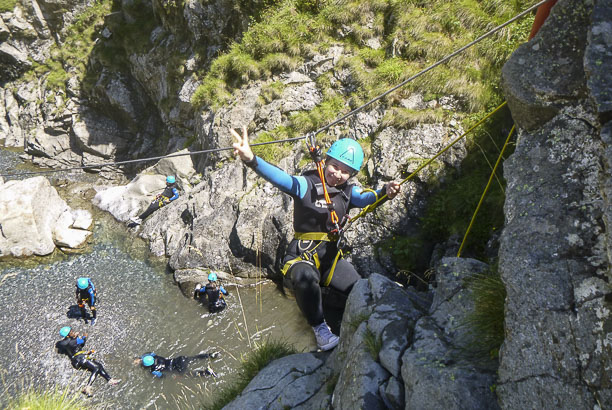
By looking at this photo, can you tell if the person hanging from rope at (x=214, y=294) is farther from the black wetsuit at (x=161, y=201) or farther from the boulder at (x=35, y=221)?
the boulder at (x=35, y=221)

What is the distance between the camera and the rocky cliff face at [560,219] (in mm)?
2062

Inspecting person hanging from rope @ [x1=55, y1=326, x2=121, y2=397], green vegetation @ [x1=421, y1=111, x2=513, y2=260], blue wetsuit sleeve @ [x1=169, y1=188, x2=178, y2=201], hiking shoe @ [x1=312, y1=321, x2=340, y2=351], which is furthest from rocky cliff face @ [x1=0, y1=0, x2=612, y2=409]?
blue wetsuit sleeve @ [x1=169, y1=188, x2=178, y2=201]

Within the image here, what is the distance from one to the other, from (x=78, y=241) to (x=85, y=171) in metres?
Answer: 8.31

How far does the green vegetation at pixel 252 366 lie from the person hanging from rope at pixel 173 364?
2.70 m

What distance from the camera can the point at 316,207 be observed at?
4.78m

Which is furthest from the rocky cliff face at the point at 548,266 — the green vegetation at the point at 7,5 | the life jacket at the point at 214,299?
the green vegetation at the point at 7,5

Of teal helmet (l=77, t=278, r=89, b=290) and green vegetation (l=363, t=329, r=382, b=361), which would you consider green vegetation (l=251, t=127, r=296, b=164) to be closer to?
teal helmet (l=77, t=278, r=89, b=290)

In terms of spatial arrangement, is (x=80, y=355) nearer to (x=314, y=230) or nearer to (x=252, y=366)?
(x=252, y=366)

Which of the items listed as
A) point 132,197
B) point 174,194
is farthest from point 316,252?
point 132,197

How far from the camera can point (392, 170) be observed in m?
8.39

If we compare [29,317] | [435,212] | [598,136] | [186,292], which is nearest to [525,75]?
[598,136]

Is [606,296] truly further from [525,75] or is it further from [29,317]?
[29,317]

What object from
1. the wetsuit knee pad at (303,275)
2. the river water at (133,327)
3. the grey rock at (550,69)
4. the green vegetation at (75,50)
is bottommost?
the river water at (133,327)

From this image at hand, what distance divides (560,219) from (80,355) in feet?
29.8
